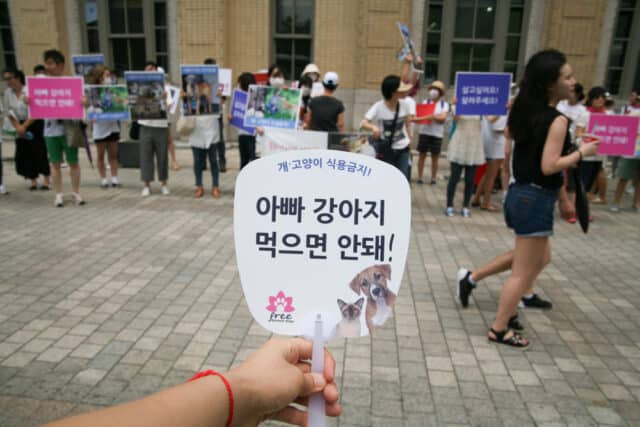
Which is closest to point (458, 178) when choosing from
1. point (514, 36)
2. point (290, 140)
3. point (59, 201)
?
point (290, 140)

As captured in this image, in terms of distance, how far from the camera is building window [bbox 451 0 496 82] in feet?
38.4

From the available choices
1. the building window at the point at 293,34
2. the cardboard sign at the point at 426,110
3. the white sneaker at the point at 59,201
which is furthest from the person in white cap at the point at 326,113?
the building window at the point at 293,34

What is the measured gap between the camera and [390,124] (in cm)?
608

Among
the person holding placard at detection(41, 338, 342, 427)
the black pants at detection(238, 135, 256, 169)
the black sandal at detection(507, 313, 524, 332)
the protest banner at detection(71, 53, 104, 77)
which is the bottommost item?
the black sandal at detection(507, 313, 524, 332)

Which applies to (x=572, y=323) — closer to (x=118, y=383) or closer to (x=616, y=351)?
(x=616, y=351)

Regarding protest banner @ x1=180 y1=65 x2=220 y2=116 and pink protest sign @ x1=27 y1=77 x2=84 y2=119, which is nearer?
pink protest sign @ x1=27 y1=77 x2=84 y2=119

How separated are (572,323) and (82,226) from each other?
563 centimetres

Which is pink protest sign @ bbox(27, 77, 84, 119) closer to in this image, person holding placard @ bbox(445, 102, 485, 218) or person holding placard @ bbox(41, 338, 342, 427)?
person holding placard @ bbox(445, 102, 485, 218)

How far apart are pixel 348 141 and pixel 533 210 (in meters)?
2.86

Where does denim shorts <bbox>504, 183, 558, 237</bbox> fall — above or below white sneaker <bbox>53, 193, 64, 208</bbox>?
above

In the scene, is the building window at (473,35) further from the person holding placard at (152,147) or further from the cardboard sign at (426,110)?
the person holding placard at (152,147)

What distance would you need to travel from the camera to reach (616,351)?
3.43 m

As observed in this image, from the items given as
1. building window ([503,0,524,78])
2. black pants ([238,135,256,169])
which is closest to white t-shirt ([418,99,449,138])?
black pants ([238,135,256,169])

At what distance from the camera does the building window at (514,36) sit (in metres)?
11.6
